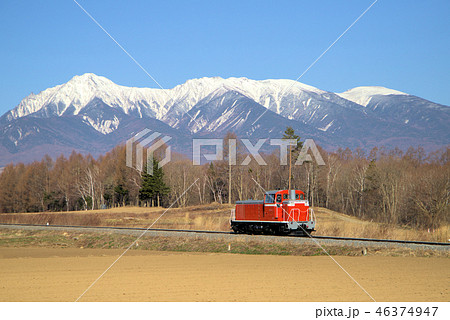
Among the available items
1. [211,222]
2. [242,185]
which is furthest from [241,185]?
[211,222]

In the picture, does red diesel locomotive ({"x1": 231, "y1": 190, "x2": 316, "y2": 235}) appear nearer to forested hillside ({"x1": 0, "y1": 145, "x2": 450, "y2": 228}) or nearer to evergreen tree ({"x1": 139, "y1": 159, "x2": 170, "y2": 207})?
forested hillside ({"x1": 0, "y1": 145, "x2": 450, "y2": 228})

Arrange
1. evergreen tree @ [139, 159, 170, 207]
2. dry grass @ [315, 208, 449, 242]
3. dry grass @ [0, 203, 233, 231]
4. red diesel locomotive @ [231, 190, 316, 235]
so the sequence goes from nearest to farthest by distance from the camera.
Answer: dry grass @ [315, 208, 449, 242], red diesel locomotive @ [231, 190, 316, 235], dry grass @ [0, 203, 233, 231], evergreen tree @ [139, 159, 170, 207]

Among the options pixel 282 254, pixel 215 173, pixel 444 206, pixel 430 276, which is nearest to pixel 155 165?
pixel 215 173

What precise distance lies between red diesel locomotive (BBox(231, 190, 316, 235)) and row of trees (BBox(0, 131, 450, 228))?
27.7m

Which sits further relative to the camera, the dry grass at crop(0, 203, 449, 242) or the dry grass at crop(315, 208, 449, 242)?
the dry grass at crop(0, 203, 449, 242)

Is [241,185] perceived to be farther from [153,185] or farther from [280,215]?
[280,215]

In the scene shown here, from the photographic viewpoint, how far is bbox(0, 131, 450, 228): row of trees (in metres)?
73.1

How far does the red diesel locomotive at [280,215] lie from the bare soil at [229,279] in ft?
19.2

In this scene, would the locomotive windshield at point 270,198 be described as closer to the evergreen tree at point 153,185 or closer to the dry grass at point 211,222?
the dry grass at point 211,222

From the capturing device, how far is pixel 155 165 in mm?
105375

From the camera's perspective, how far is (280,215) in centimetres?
3669

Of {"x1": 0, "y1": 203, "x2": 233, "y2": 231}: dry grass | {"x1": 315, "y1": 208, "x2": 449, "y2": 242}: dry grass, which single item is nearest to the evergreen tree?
{"x1": 0, "y1": 203, "x2": 233, "y2": 231}: dry grass

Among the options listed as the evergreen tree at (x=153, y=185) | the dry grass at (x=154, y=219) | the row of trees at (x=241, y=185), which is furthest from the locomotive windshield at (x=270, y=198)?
the evergreen tree at (x=153, y=185)

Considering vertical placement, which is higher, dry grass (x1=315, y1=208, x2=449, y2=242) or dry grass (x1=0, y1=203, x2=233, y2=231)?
dry grass (x1=315, y1=208, x2=449, y2=242)
